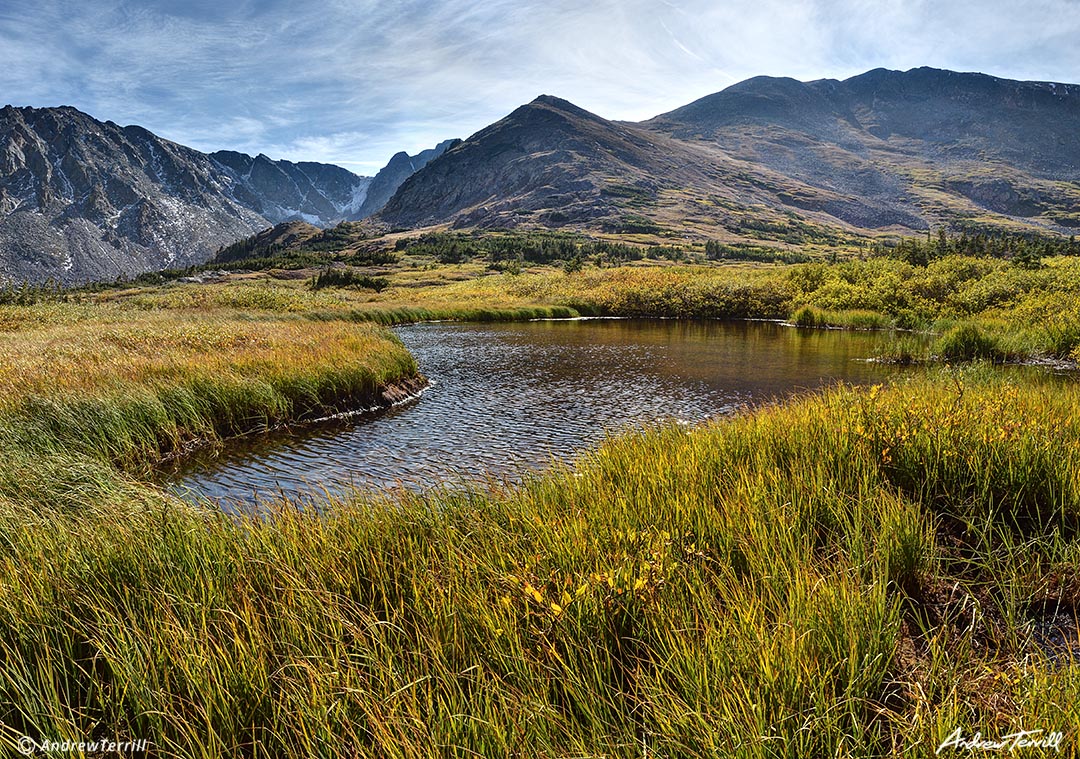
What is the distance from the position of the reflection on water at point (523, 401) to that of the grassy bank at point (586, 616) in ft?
5.93

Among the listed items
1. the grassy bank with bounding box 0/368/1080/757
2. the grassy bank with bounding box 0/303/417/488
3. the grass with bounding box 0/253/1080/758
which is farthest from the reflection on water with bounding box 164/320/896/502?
the grassy bank with bounding box 0/368/1080/757

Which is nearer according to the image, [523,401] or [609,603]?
[609,603]

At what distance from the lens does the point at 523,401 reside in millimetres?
21781

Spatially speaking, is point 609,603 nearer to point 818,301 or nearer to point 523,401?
point 523,401

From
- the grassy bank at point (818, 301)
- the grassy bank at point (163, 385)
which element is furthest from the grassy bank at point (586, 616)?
the grassy bank at point (818, 301)

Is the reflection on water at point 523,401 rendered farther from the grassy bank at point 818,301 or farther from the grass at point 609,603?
the grassy bank at point 818,301

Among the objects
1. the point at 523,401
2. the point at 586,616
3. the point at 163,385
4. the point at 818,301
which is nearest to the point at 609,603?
the point at 586,616

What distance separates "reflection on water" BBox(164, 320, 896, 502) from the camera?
44.1 feet

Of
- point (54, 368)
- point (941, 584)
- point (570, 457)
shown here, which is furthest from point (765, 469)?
point (54, 368)

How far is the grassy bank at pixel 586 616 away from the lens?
3.19 metres

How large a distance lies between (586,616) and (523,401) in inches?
699

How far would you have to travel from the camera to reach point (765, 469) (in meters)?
Answer: 7.07

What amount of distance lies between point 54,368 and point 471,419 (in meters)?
11.8

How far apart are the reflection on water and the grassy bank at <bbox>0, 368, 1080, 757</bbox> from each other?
181 cm
